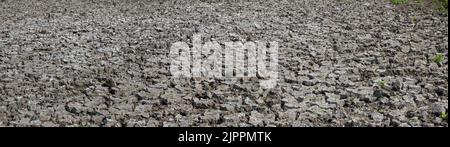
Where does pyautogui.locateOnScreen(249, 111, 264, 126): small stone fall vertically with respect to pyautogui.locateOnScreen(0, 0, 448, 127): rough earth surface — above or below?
below

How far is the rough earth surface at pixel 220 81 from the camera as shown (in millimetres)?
9859

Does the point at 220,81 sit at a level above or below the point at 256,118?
above

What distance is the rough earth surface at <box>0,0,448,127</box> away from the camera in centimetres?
986

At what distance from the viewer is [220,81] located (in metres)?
11.9

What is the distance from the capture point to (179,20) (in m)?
18.4

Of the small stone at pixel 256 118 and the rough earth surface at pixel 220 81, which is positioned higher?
the rough earth surface at pixel 220 81

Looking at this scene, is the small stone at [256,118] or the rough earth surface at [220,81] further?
the rough earth surface at [220,81]

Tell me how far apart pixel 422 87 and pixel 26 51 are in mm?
10950

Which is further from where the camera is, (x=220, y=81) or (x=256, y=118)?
(x=220, y=81)

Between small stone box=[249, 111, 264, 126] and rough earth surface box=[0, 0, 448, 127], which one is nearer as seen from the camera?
small stone box=[249, 111, 264, 126]
